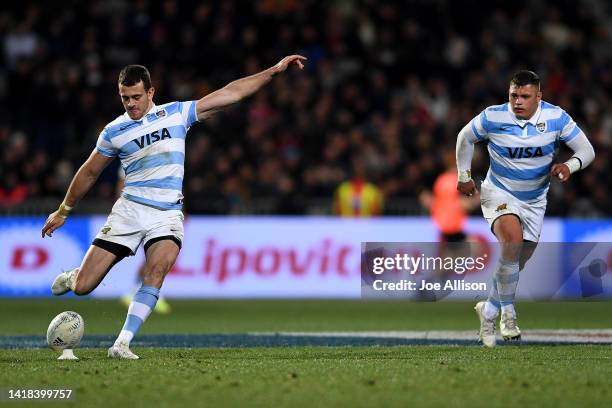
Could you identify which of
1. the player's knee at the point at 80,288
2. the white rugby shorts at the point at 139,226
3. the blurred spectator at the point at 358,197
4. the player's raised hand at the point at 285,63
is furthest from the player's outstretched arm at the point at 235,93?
the blurred spectator at the point at 358,197

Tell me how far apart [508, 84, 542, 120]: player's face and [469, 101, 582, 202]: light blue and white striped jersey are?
0.14 m

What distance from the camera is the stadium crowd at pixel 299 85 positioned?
20078 millimetres

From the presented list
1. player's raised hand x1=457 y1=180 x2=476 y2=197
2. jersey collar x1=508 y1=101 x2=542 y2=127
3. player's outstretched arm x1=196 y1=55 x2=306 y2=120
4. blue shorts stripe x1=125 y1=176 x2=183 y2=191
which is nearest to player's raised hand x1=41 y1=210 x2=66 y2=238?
blue shorts stripe x1=125 y1=176 x2=183 y2=191

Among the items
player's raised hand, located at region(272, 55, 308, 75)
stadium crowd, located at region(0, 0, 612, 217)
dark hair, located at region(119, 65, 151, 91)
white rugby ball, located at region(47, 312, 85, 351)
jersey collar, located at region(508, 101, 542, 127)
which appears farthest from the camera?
stadium crowd, located at region(0, 0, 612, 217)

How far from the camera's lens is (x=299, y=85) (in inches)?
859

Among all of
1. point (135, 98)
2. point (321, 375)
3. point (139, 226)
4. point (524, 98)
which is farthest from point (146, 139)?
point (524, 98)

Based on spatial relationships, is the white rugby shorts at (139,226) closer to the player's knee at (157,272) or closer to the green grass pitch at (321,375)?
the player's knee at (157,272)

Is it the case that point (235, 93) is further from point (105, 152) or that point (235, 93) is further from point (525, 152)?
point (525, 152)

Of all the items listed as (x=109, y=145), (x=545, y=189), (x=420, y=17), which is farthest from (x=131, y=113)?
(x=420, y=17)

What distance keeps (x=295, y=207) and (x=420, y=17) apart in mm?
6419

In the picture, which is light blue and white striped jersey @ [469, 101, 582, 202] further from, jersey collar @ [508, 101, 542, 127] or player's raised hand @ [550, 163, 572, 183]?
player's raised hand @ [550, 163, 572, 183]

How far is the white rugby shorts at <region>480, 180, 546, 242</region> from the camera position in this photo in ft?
35.8

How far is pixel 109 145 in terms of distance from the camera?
9.77 meters

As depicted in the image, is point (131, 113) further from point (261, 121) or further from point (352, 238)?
point (261, 121)
